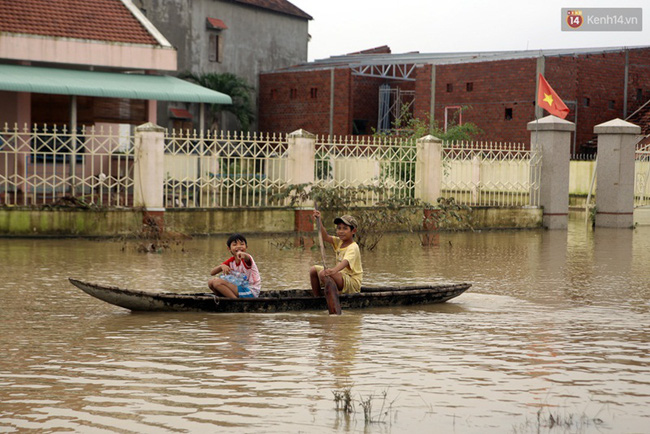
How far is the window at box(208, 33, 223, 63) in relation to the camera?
44.6 meters

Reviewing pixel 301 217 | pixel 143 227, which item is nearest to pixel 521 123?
pixel 301 217

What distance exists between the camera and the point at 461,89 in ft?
137

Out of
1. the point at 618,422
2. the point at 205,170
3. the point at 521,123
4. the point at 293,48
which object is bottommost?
the point at 618,422

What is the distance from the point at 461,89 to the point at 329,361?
1395 inches

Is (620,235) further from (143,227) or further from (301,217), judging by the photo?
(143,227)

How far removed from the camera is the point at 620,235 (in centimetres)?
2262

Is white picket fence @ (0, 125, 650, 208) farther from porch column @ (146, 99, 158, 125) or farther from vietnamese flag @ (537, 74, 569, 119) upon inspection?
porch column @ (146, 99, 158, 125)

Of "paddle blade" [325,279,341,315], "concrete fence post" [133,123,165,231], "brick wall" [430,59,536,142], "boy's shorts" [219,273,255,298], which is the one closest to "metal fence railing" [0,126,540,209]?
"concrete fence post" [133,123,165,231]

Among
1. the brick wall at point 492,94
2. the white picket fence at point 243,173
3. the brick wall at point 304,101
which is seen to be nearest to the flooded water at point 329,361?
the white picket fence at point 243,173

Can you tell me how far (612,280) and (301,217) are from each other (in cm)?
874

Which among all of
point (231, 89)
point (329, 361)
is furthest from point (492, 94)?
point (329, 361)

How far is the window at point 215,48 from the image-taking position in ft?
146

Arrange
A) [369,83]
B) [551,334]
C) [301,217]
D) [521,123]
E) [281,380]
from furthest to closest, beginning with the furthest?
1. [369,83]
2. [521,123]
3. [301,217]
4. [551,334]
5. [281,380]

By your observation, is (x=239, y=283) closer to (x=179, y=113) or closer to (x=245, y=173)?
(x=245, y=173)
